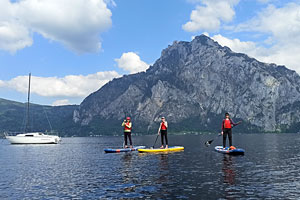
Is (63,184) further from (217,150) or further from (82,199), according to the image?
(217,150)

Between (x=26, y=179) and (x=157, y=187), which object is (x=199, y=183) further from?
(x=26, y=179)

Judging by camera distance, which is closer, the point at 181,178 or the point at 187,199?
the point at 187,199

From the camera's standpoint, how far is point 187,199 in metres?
15.3

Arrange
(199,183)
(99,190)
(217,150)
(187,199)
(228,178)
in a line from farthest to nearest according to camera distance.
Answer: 1. (217,150)
2. (228,178)
3. (199,183)
4. (99,190)
5. (187,199)

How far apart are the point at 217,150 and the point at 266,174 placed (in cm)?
2139

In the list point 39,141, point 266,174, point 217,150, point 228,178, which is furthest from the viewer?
point 39,141

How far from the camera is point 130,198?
1562cm

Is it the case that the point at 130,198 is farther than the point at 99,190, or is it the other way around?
the point at 99,190

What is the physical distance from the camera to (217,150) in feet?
145

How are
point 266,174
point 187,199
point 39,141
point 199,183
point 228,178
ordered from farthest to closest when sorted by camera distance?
1. point 39,141
2. point 266,174
3. point 228,178
4. point 199,183
5. point 187,199

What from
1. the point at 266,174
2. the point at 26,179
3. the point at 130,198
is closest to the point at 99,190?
the point at 130,198

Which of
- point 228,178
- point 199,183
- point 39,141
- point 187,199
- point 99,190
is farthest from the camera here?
point 39,141

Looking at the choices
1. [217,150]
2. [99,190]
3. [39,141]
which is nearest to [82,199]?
[99,190]

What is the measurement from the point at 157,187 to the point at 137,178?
3.91 metres
